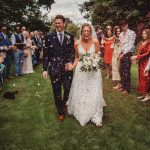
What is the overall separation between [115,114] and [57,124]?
1700mm

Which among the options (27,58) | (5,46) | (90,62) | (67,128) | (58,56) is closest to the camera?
(67,128)

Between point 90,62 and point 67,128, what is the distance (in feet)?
5.16

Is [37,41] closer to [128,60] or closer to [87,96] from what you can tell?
[128,60]

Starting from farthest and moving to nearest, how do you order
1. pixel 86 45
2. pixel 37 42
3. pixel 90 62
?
1. pixel 37 42
2. pixel 86 45
3. pixel 90 62

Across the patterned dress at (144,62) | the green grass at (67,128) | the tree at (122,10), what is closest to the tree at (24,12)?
the tree at (122,10)

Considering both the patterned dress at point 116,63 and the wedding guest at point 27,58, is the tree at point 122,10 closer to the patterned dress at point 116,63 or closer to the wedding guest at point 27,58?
the wedding guest at point 27,58

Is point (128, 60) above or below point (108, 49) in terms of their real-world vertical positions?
below

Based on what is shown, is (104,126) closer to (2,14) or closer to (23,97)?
(23,97)

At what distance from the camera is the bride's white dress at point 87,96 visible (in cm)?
783

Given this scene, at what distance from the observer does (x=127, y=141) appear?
22.0 feet

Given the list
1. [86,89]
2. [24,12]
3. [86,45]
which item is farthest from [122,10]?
[86,89]

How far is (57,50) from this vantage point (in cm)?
778

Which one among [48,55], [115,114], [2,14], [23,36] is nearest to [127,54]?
[115,114]

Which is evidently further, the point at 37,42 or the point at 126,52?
the point at 37,42
